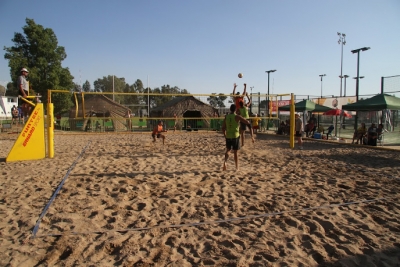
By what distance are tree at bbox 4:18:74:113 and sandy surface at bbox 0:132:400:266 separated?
65.7ft

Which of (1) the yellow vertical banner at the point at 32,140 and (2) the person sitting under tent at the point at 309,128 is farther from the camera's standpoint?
(2) the person sitting under tent at the point at 309,128


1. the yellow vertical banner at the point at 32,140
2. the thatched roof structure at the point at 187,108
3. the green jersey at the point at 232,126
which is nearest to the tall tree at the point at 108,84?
the thatched roof structure at the point at 187,108

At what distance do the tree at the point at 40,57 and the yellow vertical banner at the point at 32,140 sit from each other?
60.3 feet

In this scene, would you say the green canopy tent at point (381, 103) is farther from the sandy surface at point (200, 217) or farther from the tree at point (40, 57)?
the tree at point (40, 57)

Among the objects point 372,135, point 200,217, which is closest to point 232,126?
point 200,217

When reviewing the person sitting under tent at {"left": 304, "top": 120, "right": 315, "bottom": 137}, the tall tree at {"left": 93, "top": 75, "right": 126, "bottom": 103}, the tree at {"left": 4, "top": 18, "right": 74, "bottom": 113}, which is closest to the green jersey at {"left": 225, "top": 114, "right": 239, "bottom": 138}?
the person sitting under tent at {"left": 304, "top": 120, "right": 315, "bottom": 137}

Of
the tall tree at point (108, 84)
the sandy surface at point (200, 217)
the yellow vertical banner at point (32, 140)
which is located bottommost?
the sandy surface at point (200, 217)

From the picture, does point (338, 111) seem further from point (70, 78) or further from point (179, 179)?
point (70, 78)

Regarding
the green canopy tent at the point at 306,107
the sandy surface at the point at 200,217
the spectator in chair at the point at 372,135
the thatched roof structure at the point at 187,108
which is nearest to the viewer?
the sandy surface at the point at 200,217

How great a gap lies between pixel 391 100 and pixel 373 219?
960 cm

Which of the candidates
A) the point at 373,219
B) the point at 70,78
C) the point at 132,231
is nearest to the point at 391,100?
the point at 373,219

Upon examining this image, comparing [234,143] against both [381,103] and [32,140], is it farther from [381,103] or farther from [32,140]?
[381,103]

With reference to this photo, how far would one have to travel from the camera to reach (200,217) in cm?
314

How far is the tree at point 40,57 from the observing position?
22.2 metres
